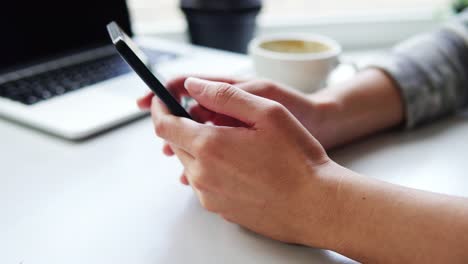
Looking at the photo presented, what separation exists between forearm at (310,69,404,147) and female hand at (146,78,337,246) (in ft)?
0.47

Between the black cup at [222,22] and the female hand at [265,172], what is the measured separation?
1.39 feet

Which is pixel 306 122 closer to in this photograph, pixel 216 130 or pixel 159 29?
pixel 216 130

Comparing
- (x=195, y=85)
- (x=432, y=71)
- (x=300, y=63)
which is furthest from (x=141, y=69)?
(x=432, y=71)

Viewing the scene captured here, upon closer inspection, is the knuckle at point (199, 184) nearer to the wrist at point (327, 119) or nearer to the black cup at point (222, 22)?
the wrist at point (327, 119)

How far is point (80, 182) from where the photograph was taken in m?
0.42

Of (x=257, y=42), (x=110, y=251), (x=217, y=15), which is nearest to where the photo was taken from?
(x=110, y=251)

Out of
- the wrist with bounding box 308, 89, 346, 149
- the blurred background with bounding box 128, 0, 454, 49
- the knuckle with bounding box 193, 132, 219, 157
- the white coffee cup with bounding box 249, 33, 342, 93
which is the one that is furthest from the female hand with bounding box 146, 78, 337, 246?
the blurred background with bounding box 128, 0, 454, 49

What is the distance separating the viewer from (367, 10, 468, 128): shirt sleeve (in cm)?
53

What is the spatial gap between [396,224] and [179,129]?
0.19 m

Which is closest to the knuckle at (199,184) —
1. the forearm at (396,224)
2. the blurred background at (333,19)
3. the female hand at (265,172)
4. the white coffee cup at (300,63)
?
the female hand at (265,172)

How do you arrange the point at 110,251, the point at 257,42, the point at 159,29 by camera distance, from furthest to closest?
the point at 159,29
the point at 257,42
the point at 110,251

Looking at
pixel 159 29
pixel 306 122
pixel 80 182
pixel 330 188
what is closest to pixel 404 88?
pixel 306 122

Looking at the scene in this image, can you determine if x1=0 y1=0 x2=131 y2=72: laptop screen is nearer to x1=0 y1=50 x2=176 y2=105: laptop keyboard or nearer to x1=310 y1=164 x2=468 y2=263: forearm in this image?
x1=0 y1=50 x2=176 y2=105: laptop keyboard

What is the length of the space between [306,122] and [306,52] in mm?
218
